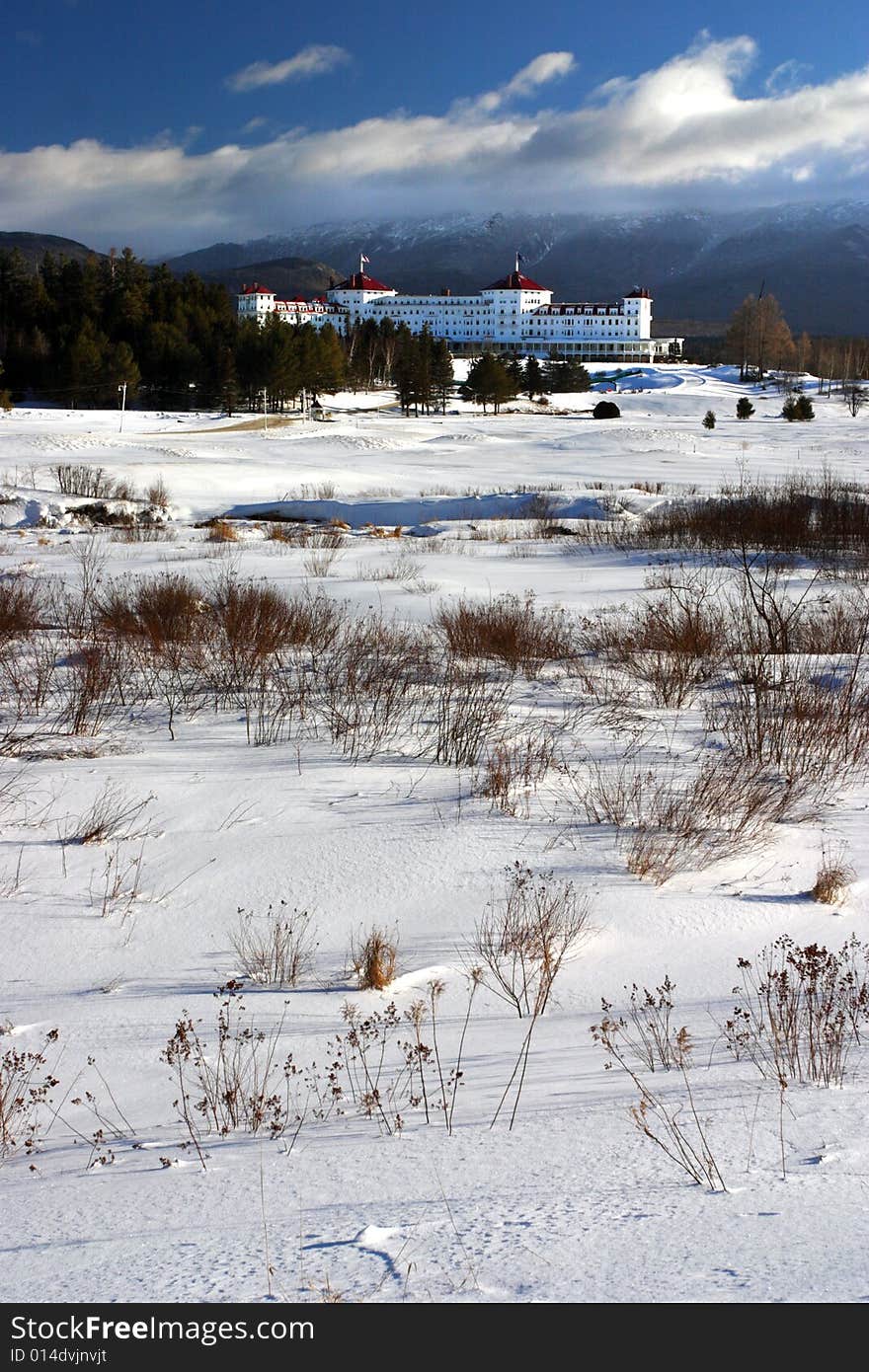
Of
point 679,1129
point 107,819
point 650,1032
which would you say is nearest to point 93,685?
point 107,819

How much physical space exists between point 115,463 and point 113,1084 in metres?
36.9

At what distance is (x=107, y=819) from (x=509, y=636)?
5655mm

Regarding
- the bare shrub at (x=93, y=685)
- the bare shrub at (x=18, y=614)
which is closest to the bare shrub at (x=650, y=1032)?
the bare shrub at (x=93, y=685)

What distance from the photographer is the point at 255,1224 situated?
2.88 m

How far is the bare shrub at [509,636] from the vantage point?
35.9ft

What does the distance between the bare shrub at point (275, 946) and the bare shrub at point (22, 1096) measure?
960mm

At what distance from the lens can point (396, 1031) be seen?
422 cm

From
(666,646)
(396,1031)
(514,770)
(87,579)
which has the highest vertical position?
(87,579)

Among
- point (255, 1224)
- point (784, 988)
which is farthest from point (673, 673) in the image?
point (255, 1224)

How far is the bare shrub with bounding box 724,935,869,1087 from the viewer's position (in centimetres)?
375

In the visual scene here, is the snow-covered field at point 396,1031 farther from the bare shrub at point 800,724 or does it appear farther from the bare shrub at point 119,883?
the bare shrub at point 800,724

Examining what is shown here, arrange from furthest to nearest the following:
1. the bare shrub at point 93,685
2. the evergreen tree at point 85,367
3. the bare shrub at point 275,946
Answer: the evergreen tree at point 85,367, the bare shrub at point 93,685, the bare shrub at point 275,946

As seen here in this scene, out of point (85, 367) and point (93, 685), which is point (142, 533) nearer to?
point (93, 685)
